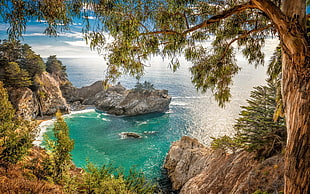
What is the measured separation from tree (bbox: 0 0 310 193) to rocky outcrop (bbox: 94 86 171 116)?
109 ft

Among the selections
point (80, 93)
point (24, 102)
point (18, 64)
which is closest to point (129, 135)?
point (24, 102)

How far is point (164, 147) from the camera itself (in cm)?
2388

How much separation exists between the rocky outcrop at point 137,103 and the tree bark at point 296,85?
121ft

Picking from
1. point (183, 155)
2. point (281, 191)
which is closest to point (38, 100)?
point (183, 155)

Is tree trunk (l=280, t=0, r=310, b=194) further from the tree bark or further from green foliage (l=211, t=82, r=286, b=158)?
green foliage (l=211, t=82, r=286, b=158)

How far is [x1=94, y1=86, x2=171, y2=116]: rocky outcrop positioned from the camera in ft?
128

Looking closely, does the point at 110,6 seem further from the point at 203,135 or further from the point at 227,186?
the point at 203,135

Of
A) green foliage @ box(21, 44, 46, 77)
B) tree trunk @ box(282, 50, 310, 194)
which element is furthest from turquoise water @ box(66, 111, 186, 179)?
tree trunk @ box(282, 50, 310, 194)

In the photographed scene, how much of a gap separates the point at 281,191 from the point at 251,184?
1288 millimetres

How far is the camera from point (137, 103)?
40.1 m

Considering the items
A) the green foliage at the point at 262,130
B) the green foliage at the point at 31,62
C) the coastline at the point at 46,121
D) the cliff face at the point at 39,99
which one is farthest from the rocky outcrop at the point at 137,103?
the green foliage at the point at 262,130

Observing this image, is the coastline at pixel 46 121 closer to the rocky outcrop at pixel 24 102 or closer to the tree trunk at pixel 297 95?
the rocky outcrop at pixel 24 102

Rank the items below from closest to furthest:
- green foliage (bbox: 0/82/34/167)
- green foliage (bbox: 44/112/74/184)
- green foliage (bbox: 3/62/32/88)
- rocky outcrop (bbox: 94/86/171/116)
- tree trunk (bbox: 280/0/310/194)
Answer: tree trunk (bbox: 280/0/310/194) < green foliage (bbox: 0/82/34/167) < green foliage (bbox: 44/112/74/184) < green foliage (bbox: 3/62/32/88) < rocky outcrop (bbox: 94/86/171/116)

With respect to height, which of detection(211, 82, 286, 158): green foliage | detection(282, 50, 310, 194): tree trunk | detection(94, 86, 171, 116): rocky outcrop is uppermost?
detection(282, 50, 310, 194): tree trunk
